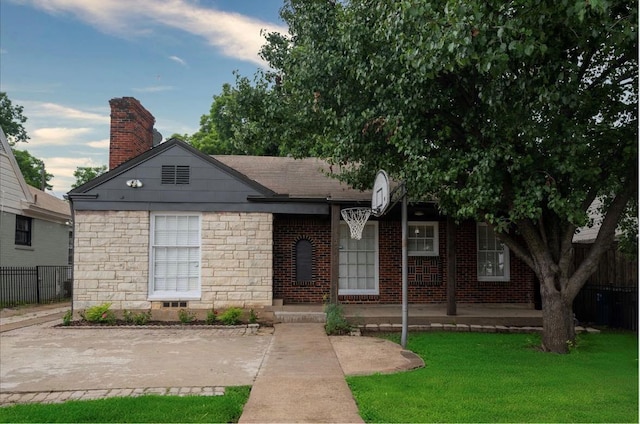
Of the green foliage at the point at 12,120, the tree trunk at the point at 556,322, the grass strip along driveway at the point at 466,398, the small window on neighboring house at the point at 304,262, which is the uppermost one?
the green foliage at the point at 12,120

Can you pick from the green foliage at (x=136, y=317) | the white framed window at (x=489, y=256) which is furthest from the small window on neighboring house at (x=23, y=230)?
the white framed window at (x=489, y=256)

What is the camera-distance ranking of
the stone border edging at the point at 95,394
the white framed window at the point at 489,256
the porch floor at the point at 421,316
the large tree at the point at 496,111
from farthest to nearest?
1. the white framed window at the point at 489,256
2. the porch floor at the point at 421,316
3. the large tree at the point at 496,111
4. the stone border edging at the point at 95,394

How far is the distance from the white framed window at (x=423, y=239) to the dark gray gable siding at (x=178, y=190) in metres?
3.24

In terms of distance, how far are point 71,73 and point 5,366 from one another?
7.73 m

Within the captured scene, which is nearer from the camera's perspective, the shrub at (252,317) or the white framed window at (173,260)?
the shrub at (252,317)

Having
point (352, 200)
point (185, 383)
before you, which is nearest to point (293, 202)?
point (352, 200)

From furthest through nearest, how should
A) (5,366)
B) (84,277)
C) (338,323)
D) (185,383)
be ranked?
1. (84,277)
2. (338,323)
3. (5,366)
4. (185,383)

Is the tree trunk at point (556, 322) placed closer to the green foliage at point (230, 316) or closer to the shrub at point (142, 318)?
the green foliage at point (230, 316)

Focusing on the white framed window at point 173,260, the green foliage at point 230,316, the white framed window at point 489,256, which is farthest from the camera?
the white framed window at point 489,256

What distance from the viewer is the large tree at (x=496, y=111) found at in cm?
679

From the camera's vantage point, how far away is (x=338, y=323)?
33.9 ft

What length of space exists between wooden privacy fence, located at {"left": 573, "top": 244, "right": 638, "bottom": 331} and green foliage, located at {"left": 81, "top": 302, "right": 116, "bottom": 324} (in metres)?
11.5

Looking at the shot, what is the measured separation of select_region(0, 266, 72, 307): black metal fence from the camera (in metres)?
17.7

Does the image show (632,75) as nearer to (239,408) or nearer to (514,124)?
(514,124)
